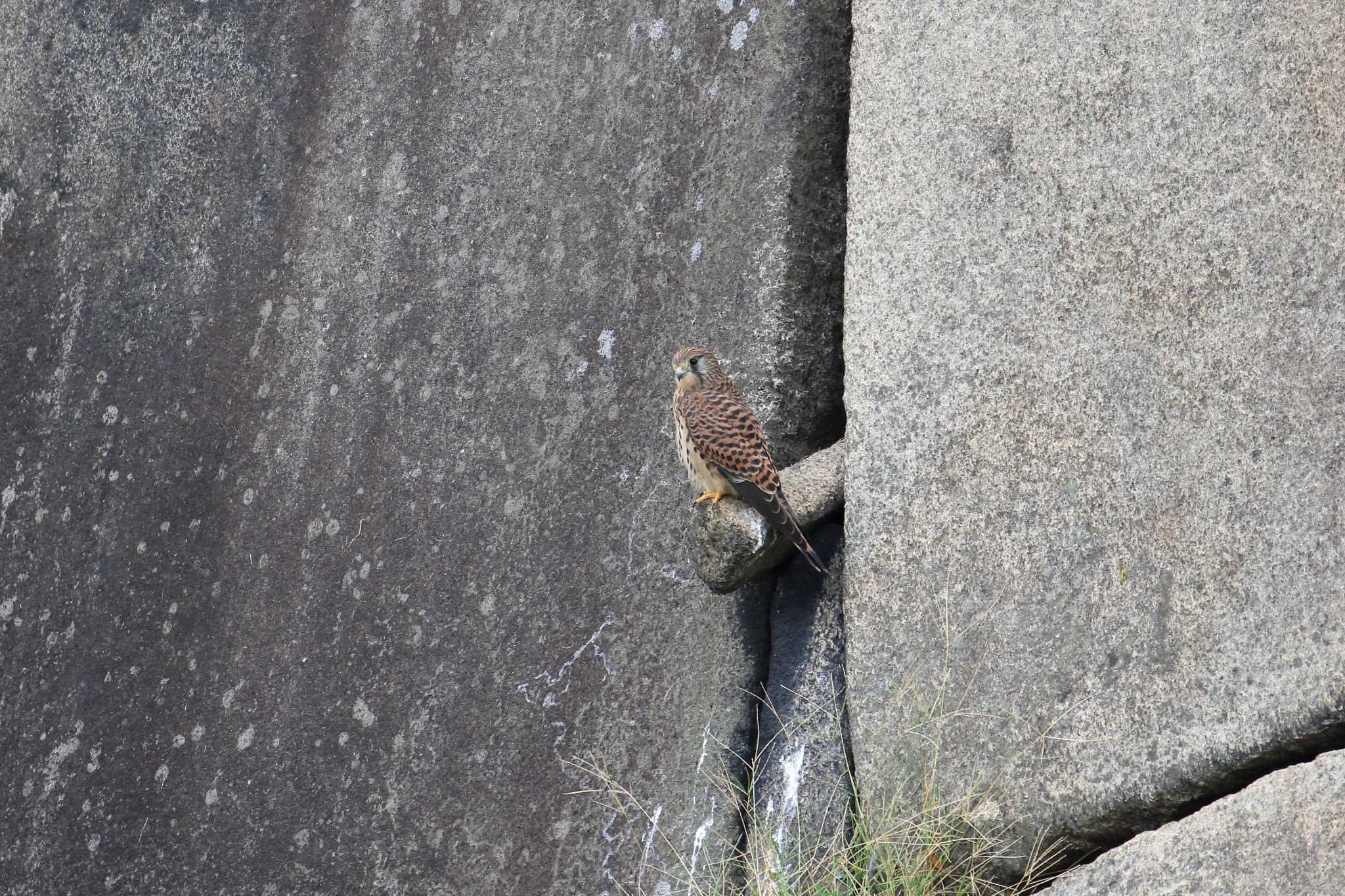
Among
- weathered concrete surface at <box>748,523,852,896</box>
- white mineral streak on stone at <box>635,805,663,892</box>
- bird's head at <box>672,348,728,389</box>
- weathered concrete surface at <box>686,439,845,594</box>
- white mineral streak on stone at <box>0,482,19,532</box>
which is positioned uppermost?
bird's head at <box>672,348,728,389</box>

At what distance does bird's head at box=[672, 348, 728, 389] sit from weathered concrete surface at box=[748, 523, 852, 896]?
1.20 ft

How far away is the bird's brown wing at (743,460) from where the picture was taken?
2.44m

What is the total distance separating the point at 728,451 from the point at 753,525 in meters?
0.14

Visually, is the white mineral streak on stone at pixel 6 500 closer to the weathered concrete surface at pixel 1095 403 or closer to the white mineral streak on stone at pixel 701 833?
the white mineral streak on stone at pixel 701 833

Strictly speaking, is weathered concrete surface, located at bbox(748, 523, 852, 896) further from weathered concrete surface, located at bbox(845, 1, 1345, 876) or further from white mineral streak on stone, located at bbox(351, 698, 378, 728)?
white mineral streak on stone, located at bbox(351, 698, 378, 728)

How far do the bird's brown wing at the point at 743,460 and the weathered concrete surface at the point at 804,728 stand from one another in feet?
0.32

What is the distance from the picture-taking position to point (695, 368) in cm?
265

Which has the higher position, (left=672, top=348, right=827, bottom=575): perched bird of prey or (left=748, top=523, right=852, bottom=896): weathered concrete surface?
(left=672, top=348, right=827, bottom=575): perched bird of prey

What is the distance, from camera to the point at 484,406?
10.1 ft

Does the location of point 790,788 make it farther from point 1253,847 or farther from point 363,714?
point 363,714

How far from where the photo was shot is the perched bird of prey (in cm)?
245

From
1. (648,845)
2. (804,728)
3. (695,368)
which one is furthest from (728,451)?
(648,845)

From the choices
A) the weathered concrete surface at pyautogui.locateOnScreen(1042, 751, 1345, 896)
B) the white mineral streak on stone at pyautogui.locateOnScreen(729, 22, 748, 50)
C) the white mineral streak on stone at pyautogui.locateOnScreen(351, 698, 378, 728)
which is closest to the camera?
the weathered concrete surface at pyautogui.locateOnScreen(1042, 751, 1345, 896)

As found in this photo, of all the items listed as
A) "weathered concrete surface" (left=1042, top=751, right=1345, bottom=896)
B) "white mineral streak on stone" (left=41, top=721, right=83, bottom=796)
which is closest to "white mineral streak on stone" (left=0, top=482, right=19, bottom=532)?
"white mineral streak on stone" (left=41, top=721, right=83, bottom=796)
